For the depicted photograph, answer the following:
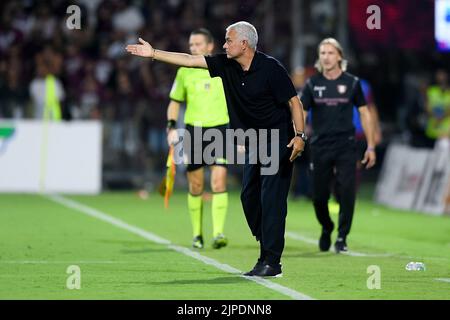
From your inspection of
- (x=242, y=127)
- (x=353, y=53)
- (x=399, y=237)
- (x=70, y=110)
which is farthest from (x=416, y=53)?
(x=242, y=127)

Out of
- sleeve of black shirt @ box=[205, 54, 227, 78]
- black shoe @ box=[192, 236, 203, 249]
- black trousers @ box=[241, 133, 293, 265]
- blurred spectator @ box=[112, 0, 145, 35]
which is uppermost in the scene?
blurred spectator @ box=[112, 0, 145, 35]

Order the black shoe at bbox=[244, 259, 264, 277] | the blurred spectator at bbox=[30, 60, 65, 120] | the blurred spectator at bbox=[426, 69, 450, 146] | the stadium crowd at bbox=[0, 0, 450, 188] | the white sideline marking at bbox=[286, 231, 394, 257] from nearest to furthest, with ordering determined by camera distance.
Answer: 1. the black shoe at bbox=[244, 259, 264, 277]
2. the white sideline marking at bbox=[286, 231, 394, 257]
3. the blurred spectator at bbox=[30, 60, 65, 120]
4. the stadium crowd at bbox=[0, 0, 450, 188]
5. the blurred spectator at bbox=[426, 69, 450, 146]

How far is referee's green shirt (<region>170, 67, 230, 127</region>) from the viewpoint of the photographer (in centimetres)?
1498

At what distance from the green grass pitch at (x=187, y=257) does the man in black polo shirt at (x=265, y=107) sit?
451 millimetres

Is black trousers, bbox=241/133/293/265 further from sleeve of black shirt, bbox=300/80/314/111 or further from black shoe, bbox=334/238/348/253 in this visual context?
A: sleeve of black shirt, bbox=300/80/314/111

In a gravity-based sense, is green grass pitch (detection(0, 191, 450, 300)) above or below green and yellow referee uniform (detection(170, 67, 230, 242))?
below

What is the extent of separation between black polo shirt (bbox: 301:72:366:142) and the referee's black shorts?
1.04m

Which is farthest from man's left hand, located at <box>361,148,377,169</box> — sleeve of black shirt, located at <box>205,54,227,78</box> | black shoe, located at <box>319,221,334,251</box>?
sleeve of black shirt, located at <box>205,54,227,78</box>

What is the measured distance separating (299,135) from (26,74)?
1724 cm

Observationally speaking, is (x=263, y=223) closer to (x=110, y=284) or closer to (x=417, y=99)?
(x=110, y=284)

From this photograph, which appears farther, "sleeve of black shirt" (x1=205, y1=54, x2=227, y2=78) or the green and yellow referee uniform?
the green and yellow referee uniform
